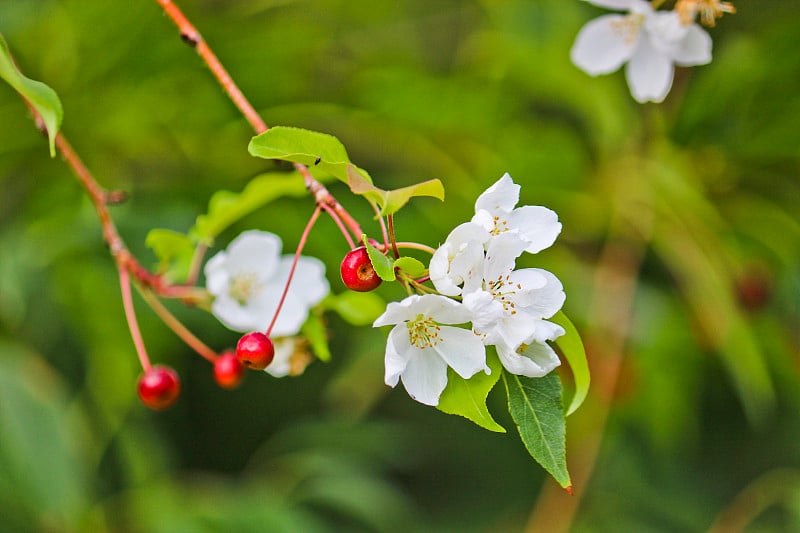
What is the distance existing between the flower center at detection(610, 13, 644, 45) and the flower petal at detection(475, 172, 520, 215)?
39 centimetres

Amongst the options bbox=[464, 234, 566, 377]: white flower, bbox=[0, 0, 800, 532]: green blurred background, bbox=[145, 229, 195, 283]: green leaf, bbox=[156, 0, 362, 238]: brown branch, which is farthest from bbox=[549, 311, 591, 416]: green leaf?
bbox=[0, 0, 800, 532]: green blurred background

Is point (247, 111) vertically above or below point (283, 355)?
above

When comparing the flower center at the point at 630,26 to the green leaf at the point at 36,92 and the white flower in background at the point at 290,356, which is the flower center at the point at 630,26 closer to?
the white flower in background at the point at 290,356

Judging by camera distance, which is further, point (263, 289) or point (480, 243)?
point (263, 289)

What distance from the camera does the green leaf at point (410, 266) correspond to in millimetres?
447

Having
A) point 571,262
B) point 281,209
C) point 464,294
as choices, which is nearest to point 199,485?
point 281,209

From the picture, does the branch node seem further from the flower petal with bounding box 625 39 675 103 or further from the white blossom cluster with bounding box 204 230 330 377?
the flower petal with bounding box 625 39 675 103

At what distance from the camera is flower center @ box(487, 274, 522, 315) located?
46 centimetres

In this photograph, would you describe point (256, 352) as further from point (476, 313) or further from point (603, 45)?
point (603, 45)

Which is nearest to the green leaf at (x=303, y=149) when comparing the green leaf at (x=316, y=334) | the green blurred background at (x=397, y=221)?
the green leaf at (x=316, y=334)

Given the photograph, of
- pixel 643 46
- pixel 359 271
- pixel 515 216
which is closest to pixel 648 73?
pixel 643 46

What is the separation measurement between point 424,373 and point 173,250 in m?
0.30

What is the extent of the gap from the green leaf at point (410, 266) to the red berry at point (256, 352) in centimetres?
13

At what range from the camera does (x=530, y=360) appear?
0.46 meters
